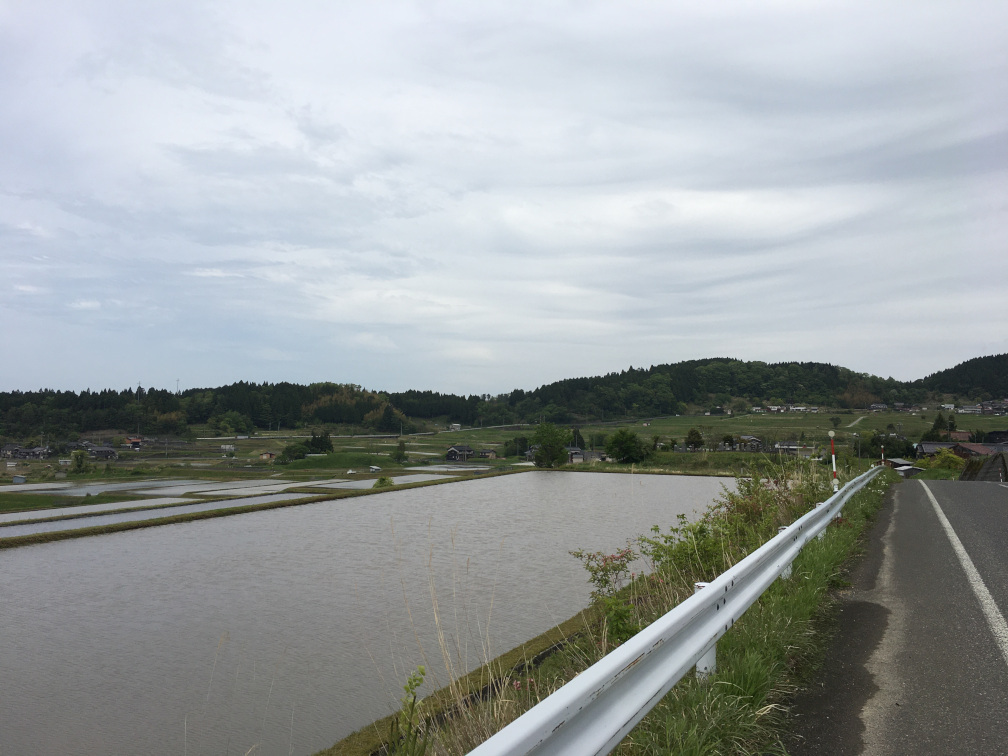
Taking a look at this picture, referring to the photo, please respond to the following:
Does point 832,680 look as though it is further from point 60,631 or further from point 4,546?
point 4,546

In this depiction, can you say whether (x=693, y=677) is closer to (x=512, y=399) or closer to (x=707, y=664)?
(x=707, y=664)

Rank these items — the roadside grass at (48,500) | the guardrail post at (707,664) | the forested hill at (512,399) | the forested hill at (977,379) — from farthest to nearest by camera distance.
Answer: the forested hill at (977,379) < the forested hill at (512,399) < the roadside grass at (48,500) < the guardrail post at (707,664)

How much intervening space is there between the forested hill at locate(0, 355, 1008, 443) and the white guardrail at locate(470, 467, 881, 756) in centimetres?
13249

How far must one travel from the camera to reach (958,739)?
3045 millimetres

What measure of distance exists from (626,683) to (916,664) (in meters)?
2.73

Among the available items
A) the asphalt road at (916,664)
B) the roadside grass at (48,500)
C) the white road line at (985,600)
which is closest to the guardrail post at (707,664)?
the asphalt road at (916,664)

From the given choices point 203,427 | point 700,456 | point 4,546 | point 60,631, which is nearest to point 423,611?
point 60,631

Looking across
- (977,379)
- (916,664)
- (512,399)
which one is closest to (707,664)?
(916,664)

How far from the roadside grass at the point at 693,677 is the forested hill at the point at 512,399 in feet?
425

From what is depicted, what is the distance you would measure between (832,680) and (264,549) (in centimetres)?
1367

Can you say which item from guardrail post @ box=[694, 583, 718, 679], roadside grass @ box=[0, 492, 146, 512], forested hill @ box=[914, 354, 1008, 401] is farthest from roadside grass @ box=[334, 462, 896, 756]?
forested hill @ box=[914, 354, 1008, 401]

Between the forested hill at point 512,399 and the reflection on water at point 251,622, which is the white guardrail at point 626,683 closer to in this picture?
the reflection on water at point 251,622

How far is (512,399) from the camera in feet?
571

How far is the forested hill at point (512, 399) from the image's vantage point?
128 metres
